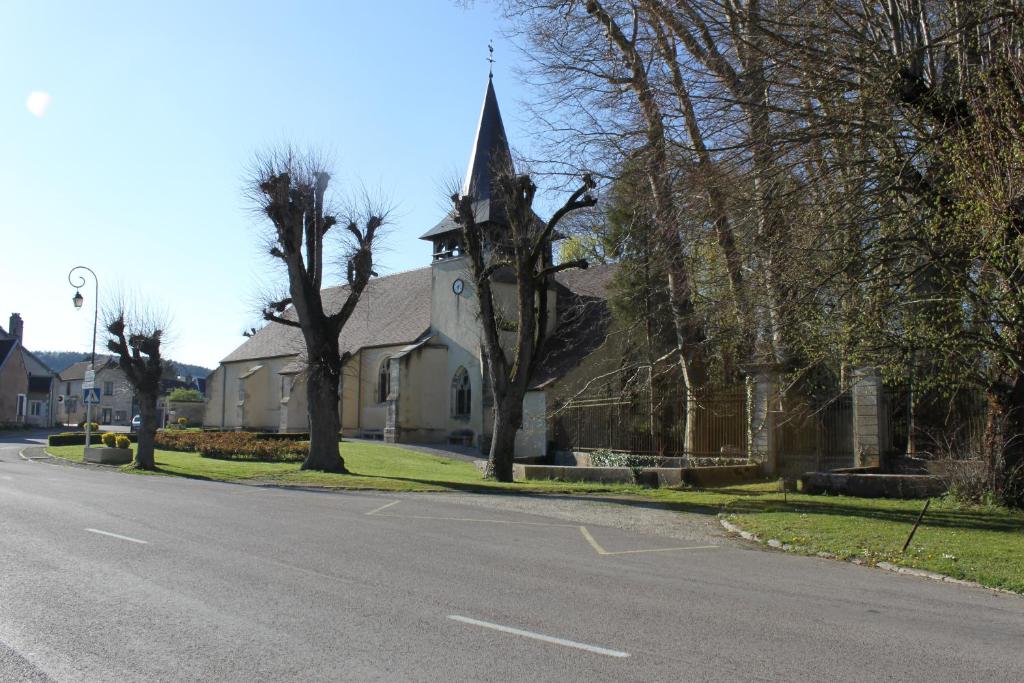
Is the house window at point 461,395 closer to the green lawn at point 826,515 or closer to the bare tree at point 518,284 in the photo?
the green lawn at point 826,515

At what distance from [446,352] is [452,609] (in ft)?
119

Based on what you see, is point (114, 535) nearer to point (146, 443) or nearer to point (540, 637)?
point (540, 637)

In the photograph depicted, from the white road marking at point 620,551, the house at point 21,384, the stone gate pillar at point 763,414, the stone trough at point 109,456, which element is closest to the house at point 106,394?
the house at point 21,384

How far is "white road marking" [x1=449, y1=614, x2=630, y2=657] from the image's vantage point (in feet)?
19.0

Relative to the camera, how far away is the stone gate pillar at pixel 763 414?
67.6ft

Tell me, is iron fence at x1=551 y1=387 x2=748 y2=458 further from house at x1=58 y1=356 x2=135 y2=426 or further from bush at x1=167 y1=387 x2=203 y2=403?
house at x1=58 y1=356 x2=135 y2=426

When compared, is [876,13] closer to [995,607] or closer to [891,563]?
[891,563]

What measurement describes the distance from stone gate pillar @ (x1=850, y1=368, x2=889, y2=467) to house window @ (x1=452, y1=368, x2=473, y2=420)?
79.2 feet

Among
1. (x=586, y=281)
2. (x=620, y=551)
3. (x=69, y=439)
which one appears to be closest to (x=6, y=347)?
(x=69, y=439)

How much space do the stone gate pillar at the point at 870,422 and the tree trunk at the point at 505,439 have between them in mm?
8056

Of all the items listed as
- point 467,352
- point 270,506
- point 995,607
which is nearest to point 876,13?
point 995,607

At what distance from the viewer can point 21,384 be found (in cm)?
7306

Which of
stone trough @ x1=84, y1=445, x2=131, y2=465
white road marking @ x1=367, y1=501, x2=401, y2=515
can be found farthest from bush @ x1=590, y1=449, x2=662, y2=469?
stone trough @ x1=84, y1=445, x2=131, y2=465

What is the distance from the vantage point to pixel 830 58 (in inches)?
504
